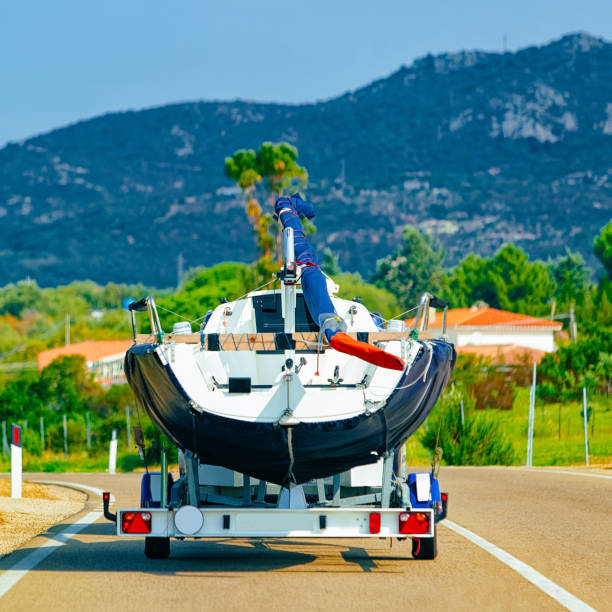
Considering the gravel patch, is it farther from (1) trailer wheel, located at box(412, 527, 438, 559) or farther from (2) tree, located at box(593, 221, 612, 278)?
(2) tree, located at box(593, 221, 612, 278)

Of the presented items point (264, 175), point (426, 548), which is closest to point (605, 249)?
point (264, 175)

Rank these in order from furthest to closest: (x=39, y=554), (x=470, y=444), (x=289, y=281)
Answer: (x=470, y=444)
(x=289, y=281)
(x=39, y=554)

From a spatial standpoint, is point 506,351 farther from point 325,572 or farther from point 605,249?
point 325,572

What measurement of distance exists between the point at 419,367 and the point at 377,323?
3.54 metres

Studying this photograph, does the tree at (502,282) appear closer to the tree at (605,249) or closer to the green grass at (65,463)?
the tree at (605,249)

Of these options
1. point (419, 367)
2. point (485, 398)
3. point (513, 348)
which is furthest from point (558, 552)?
point (513, 348)

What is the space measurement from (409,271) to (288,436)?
170 m

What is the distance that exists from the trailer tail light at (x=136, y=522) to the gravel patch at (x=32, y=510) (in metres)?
1.78

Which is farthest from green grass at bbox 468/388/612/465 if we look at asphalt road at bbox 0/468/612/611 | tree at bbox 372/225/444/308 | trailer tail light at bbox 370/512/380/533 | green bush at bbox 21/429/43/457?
tree at bbox 372/225/444/308

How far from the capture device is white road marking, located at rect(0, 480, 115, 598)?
1007cm

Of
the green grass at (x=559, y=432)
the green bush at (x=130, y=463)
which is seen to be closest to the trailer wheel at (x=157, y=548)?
the green grass at (x=559, y=432)

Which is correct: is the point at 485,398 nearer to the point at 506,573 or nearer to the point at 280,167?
the point at 280,167

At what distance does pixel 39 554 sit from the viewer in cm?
1177

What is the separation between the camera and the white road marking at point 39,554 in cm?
1007
